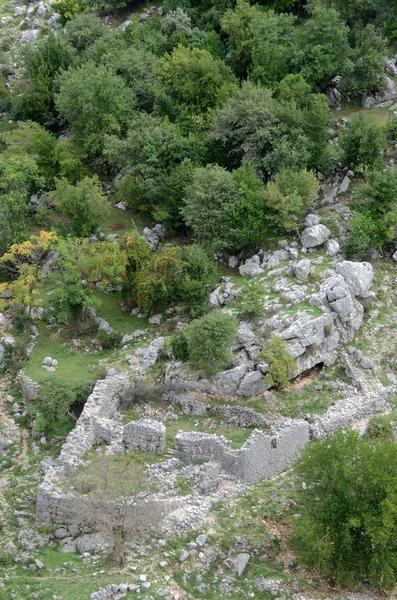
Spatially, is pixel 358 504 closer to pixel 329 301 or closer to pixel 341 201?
pixel 329 301

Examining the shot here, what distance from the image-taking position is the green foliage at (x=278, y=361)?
37531 millimetres

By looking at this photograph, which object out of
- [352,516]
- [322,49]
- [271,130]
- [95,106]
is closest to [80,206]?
[95,106]

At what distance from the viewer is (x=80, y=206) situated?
159ft

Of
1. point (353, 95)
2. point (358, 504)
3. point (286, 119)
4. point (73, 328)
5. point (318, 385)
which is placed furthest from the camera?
point (353, 95)

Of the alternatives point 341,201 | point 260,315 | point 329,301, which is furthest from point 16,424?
point 341,201

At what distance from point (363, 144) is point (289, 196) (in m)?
5.49

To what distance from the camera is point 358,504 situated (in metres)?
28.9

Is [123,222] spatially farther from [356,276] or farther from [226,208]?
[356,276]

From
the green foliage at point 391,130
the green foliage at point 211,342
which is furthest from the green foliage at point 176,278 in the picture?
the green foliage at point 391,130

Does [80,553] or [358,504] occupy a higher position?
[358,504]

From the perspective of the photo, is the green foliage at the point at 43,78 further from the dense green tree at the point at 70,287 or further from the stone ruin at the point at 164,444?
the stone ruin at the point at 164,444

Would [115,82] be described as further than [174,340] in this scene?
Yes

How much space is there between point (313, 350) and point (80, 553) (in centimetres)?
1408

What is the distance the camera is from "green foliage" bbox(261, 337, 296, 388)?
123ft
